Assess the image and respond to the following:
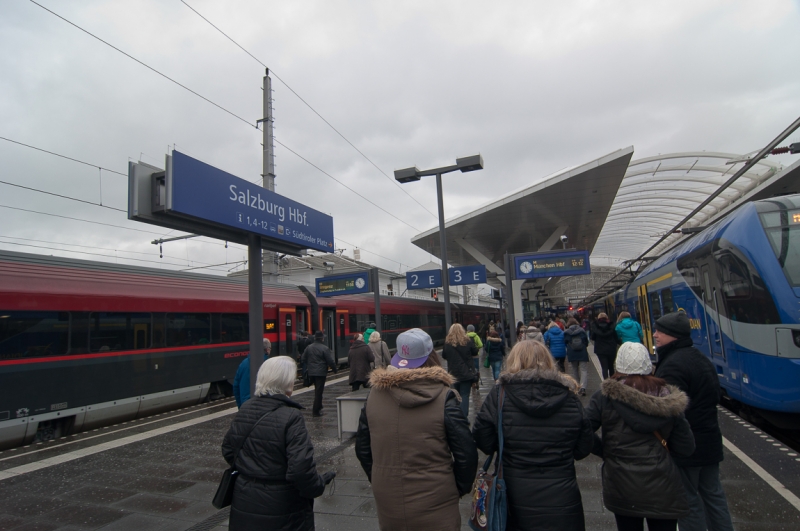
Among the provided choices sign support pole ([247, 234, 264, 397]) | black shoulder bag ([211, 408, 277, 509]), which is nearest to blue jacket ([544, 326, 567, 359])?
sign support pole ([247, 234, 264, 397])

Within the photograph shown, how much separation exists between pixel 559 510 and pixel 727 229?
6290mm

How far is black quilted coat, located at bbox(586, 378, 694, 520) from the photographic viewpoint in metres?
2.50

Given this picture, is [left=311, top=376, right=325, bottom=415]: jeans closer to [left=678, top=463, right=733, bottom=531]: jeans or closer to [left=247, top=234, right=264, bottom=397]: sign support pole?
[left=247, top=234, right=264, bottom=397]: sign support pole

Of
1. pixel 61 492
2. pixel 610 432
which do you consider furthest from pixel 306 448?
pixel 61 492

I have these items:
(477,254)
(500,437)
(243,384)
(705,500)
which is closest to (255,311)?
(243,384)

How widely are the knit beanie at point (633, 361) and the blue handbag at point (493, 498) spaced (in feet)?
2.53

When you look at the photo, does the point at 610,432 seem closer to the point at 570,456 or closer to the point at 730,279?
the point at 570,456

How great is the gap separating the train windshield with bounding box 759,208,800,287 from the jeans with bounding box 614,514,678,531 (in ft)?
15.4

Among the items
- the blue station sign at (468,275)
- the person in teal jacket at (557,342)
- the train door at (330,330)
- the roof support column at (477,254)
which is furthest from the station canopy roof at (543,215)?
the person in teal jacket at (557,342)

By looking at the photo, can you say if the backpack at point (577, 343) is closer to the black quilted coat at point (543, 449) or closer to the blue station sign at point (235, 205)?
the blue station sign at point (235, 205)

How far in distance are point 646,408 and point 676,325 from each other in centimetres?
114

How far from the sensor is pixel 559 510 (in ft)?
7.68

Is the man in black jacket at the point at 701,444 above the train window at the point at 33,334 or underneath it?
underneath

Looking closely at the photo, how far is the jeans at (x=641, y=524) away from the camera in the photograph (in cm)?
257
